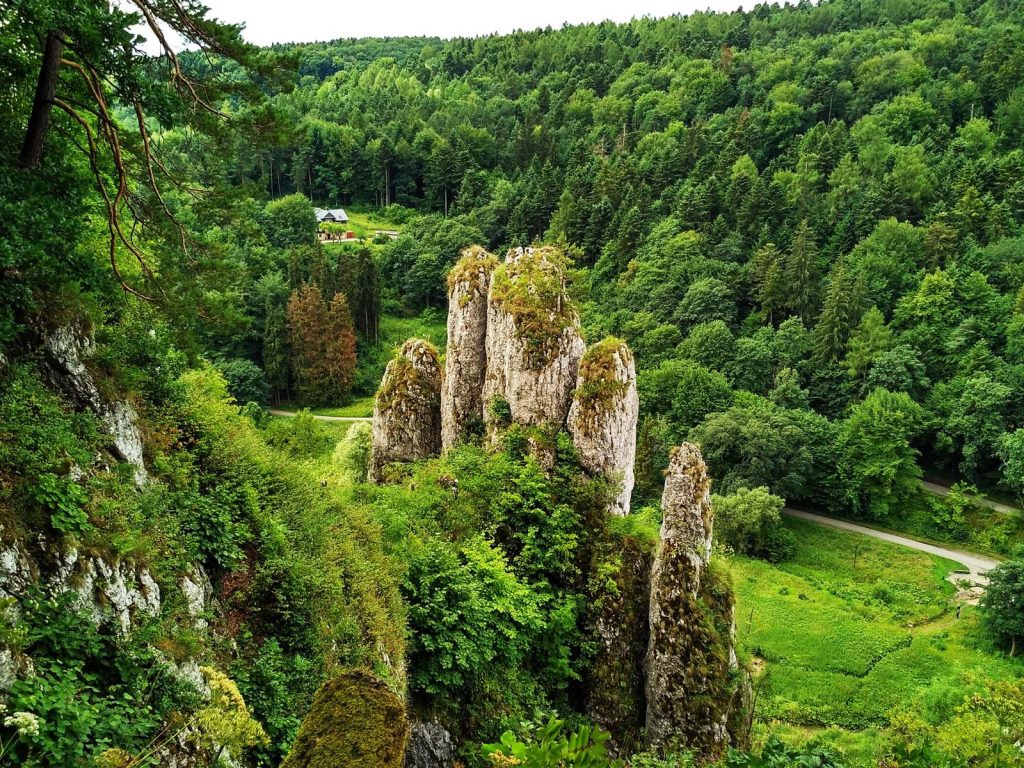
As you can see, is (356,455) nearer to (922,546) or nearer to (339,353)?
(339,353)

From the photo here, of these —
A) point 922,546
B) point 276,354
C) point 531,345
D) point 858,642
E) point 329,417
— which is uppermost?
point 531,345

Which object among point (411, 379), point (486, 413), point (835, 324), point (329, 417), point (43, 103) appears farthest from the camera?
point (835, 324)

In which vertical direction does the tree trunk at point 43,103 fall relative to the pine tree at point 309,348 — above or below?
above

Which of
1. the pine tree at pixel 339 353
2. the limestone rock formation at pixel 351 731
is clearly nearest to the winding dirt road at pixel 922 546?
the pine tree at pixel 339 353

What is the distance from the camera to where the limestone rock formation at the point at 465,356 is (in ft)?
84.7

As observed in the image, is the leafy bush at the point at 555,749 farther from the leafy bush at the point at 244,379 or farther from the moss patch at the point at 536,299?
the leafy bush at the point at 244,379

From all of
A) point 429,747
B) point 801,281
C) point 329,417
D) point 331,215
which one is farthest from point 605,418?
point 331,215

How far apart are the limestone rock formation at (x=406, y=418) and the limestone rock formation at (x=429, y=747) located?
1357cm

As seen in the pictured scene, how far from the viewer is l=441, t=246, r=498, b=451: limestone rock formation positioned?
84.7 ft

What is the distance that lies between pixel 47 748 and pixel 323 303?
63.7 meters

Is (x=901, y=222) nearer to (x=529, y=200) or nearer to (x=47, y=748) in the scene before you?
(x=529, y=200)

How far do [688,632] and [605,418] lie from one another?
24.3ft

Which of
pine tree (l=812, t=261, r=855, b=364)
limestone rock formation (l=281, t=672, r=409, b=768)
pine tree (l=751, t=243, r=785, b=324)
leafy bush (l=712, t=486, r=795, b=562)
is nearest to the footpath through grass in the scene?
leafy bush (l=712, t=486, r=795, b=562)

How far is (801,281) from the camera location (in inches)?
2830
